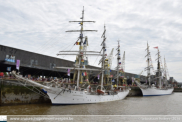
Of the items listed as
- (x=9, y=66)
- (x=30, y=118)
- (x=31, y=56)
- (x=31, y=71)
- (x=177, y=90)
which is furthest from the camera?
(x=177, y=90)

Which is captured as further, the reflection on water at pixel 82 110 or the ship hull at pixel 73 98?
the ship hull at pixel 73 98

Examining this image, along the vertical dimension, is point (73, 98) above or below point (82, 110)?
above

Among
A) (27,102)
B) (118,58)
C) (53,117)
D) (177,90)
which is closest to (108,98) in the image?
(27,102)

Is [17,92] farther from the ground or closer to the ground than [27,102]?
farther from the ground

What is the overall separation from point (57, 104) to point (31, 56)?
14.9 m

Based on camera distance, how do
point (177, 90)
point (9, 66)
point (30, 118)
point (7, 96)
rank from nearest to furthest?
point (30, 118) → point (7, 96) → point (9, 66) → point (177, 90)

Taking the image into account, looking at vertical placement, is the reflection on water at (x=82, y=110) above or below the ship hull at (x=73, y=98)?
below

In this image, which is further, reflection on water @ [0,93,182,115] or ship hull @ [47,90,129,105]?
ship hull @ [47,90,129,105]

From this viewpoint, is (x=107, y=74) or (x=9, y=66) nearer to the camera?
(x=9, y=66)

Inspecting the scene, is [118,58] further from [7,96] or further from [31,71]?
[7,96]

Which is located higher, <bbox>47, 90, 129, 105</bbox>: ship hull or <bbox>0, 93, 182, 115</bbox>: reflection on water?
<bbox>47, 90, 129, 105</bbox>: ship hull

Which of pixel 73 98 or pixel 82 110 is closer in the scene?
pixel 82 110

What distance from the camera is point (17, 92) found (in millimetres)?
26859

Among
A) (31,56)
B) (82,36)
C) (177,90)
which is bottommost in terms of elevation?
(177,90)
